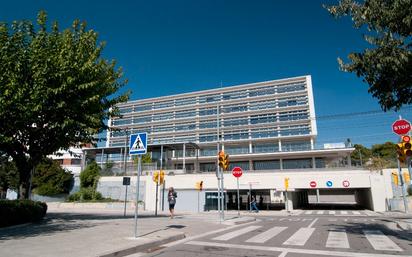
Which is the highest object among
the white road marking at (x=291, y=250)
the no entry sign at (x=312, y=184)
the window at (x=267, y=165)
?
the window at (x=267, y=165)

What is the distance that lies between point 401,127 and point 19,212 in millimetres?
15009

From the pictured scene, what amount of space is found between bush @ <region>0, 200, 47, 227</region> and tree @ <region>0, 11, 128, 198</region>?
4.98ft

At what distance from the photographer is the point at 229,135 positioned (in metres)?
75.6

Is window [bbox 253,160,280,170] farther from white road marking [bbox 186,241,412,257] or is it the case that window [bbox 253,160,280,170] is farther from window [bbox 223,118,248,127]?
white road marking [bbox 186,241,412,257]

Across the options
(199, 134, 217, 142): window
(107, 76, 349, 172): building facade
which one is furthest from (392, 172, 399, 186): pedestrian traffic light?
(199, 134, 217, 142): window

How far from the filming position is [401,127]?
1158 centimetres

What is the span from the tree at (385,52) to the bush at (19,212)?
13251 mm

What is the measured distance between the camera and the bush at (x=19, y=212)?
485 inches

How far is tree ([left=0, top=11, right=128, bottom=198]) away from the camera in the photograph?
12.8 m

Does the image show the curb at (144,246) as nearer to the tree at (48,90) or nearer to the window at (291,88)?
the tree at (48,90)

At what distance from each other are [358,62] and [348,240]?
5620 millimetres

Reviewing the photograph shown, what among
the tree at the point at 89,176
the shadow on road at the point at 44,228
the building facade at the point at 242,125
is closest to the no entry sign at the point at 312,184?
the building facade at the point at 242,125

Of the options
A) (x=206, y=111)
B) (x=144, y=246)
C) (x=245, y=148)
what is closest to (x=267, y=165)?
(x=245, y=148)

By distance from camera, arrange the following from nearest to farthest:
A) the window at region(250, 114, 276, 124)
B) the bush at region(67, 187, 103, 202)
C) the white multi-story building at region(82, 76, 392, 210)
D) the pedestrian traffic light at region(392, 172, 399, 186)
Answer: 1. the pedestrian traffic light at region(392, 172, 399, 186)
2. the white multi-story building at region(82, 76, 392, 210)
3. the bush at region(67, 187, 103, 202)
4. the window at region(250, 114, 276, 124)
